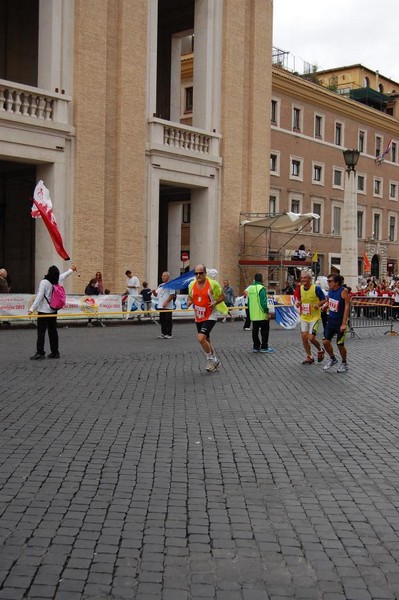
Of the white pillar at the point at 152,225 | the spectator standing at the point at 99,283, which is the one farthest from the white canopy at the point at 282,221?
the spectator standing at the point at 99,283

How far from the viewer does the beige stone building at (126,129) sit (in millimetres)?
24984

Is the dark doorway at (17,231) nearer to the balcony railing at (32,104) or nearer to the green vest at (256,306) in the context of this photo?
the balcony railing at (32,104)

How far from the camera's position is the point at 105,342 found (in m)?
18.3

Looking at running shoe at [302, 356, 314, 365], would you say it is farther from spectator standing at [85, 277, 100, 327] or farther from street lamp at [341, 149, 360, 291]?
street lamp at [341, 149, 360, 291]

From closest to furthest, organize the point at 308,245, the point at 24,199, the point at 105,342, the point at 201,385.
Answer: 1. the point at 201,385
2. the point at 105,342
3. the point at 24,199
4. the point at 308,245

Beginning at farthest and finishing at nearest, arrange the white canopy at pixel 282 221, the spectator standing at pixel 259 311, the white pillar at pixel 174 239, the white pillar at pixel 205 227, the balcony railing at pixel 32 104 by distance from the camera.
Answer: the white pillar at pixel 174 239 < the white pillar at pixel 205 227 < the white canopy at pixel 282 221 < the balcony railing at pixel 32 104 < the spectator standing at pixel 259 311

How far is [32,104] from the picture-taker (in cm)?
2425

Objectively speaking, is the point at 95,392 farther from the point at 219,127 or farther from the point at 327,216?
the point at 327,216

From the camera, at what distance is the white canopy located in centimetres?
3056

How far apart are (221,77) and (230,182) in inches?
171

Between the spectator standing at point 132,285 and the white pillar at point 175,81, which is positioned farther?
the white pillar at point 175,81

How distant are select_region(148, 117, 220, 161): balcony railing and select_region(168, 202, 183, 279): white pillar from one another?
6289 millimetres

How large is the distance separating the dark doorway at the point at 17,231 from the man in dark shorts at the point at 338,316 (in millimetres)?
18887

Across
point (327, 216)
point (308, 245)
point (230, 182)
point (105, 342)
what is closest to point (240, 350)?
point (105, 342)
